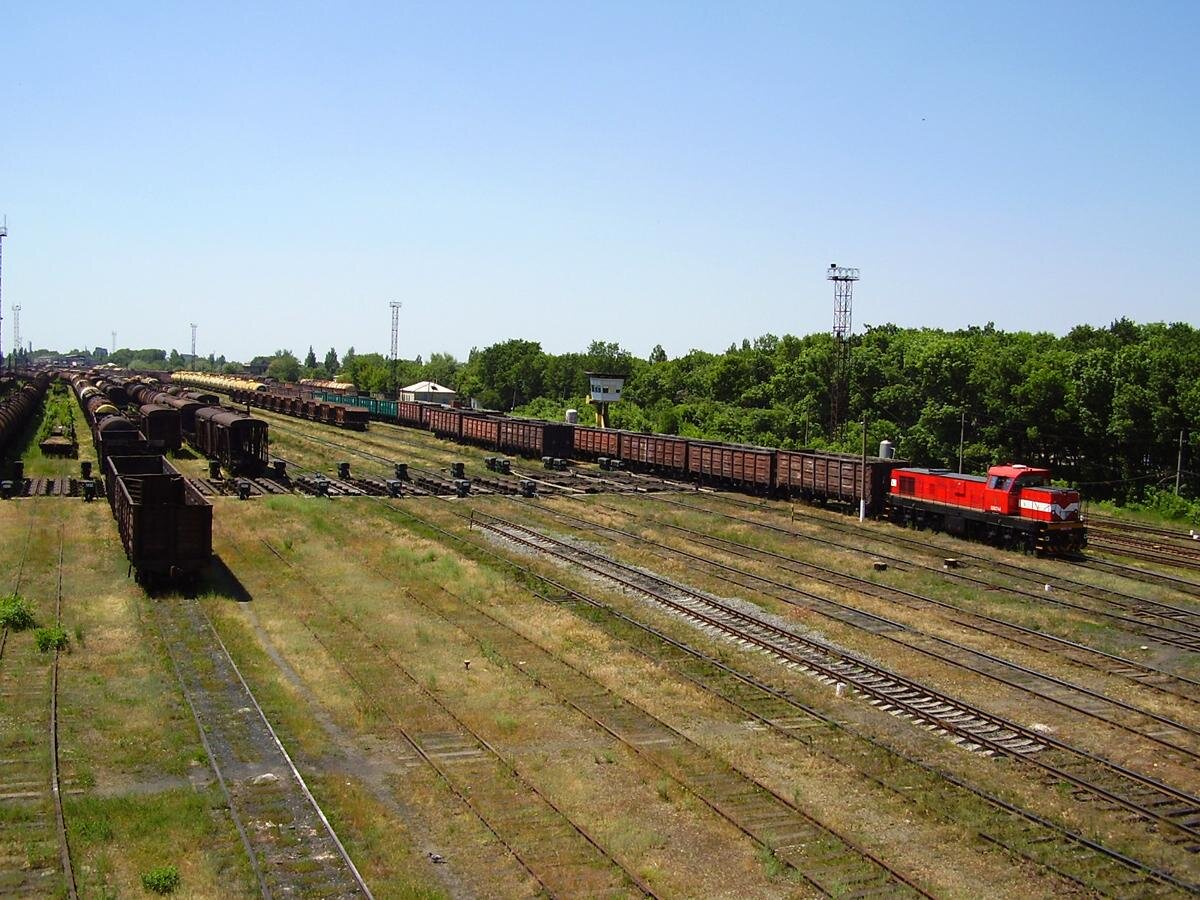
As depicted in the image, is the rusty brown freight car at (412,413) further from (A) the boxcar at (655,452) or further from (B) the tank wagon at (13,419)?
(A) the boxcar at (655,452)

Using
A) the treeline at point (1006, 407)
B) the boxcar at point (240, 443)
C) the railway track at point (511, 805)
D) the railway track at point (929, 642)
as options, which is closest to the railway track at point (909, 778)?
the railway track at point (929, 642)

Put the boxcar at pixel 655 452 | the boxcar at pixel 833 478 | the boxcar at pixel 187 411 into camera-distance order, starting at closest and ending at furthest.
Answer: the boxcar at pixel 833 478 → the boxcar at pixel 655 452 → the boxcar at pixel 187 411

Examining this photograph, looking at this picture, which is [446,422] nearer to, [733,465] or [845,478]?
[733,465]

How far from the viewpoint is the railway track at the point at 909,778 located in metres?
13.1

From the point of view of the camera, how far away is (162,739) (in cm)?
1703

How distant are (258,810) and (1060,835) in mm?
11452

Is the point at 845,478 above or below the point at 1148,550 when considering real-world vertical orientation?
above

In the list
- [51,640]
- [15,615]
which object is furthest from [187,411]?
[51,640]

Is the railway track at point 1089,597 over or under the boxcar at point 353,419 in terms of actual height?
under

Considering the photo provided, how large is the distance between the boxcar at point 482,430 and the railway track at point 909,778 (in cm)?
5073

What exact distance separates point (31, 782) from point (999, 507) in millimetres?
32886

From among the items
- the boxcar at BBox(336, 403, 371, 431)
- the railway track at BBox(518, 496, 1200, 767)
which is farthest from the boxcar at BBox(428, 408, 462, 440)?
the railway track at BBox(518, 496, 1200, 767)

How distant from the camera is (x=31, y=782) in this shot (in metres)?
15.1

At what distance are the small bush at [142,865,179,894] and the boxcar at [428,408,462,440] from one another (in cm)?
7026
